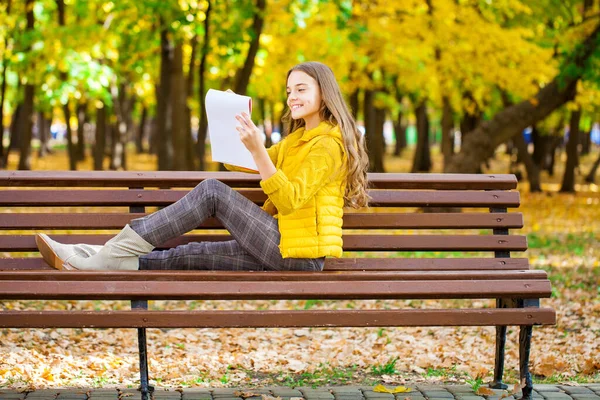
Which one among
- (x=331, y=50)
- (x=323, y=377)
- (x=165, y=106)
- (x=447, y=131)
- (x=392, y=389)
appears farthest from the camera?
(x=447, y=131)

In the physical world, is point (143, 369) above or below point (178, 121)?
below

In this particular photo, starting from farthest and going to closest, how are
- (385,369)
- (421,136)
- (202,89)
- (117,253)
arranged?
(421,136) < (202,89) < (385,369) < (117,253)

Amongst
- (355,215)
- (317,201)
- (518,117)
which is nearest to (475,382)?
(355,215)

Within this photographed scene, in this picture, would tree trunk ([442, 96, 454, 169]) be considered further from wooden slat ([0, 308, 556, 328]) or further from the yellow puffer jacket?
wooden slat ([0, 308, 556, 328])

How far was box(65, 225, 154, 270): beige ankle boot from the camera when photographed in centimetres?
455

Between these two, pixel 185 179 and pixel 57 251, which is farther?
pixel 185 179

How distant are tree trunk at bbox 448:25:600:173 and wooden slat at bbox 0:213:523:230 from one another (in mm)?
12008

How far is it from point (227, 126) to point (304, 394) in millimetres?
1456

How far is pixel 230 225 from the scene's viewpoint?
15.2 ft

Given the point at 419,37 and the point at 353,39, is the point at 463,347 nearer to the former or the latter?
the point at 353,39

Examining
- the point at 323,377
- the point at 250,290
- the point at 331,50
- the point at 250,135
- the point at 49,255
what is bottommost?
the point at 323,377

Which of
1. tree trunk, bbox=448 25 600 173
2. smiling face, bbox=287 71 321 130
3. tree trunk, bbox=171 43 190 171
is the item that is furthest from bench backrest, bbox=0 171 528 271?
tree trunk, bbox=448 25 600 173

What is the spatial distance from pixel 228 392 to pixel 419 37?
15726 millimetres

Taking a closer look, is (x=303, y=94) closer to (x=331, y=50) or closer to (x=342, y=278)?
(x=342, y=278)
